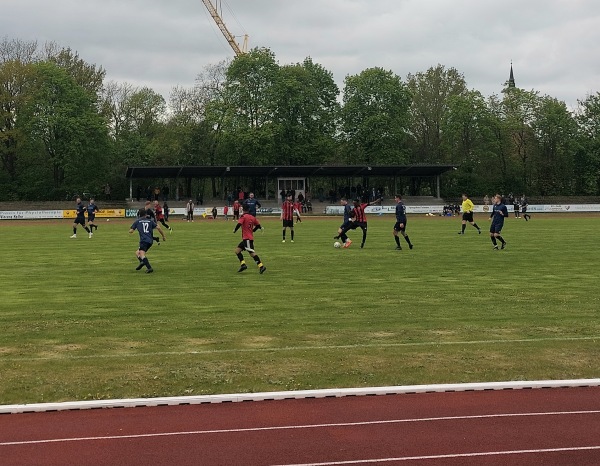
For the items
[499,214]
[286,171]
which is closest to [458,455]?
[499,214]

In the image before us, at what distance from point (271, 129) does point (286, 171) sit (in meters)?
6.03

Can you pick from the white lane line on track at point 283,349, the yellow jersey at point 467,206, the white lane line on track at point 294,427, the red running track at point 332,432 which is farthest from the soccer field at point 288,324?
the yellow jersey at point 467,206

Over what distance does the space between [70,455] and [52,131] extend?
2814 inches

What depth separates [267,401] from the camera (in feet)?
25.0

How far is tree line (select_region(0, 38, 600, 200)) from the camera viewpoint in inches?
2859

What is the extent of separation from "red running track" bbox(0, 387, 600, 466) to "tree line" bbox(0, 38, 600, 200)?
225 feet

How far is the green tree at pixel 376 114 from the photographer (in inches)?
3150

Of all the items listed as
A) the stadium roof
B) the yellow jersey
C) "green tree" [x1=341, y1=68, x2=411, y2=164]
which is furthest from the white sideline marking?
"green tree" [x1=341, y1=68, x2=411, y2=164]

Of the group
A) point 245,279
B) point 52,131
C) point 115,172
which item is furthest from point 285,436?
point 115,172

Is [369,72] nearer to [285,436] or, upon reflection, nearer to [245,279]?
[245,279]

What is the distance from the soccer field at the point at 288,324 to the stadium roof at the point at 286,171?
4905cm

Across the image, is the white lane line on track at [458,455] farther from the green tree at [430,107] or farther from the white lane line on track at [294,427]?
the green tree at [430,107]

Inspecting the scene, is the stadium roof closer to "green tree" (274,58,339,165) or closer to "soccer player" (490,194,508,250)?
"green tree" (274,58,339,165)

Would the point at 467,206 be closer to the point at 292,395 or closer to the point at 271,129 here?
the point at 292,395
